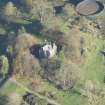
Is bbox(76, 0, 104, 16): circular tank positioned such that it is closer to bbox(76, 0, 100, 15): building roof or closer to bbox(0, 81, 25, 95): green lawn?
bbox(76, 0, 100, 15): building roof

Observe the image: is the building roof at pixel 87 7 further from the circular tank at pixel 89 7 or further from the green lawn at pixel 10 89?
the green lawn at pixel 10 89

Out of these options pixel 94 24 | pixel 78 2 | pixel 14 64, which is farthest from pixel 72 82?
pixel 78 2

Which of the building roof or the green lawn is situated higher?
the building roof

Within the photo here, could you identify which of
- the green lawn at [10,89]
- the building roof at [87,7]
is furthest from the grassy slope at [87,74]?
the building roof at [87,7]

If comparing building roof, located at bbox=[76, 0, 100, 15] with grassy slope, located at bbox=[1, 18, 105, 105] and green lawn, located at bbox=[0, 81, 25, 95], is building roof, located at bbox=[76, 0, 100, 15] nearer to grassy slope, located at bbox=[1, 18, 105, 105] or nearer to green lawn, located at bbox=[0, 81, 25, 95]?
grassy slope, located at bbox=[1, 18, 105, 105]

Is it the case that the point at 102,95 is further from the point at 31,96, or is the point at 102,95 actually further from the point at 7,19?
the point at 7,19

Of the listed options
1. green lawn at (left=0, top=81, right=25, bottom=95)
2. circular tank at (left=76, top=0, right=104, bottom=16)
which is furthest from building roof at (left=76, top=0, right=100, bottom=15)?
green lawn at (left=0, top=81, right=25, bottom=95)

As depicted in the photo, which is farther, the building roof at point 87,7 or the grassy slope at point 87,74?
the building roof at point 87,7

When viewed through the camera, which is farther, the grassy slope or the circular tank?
the circular tank
